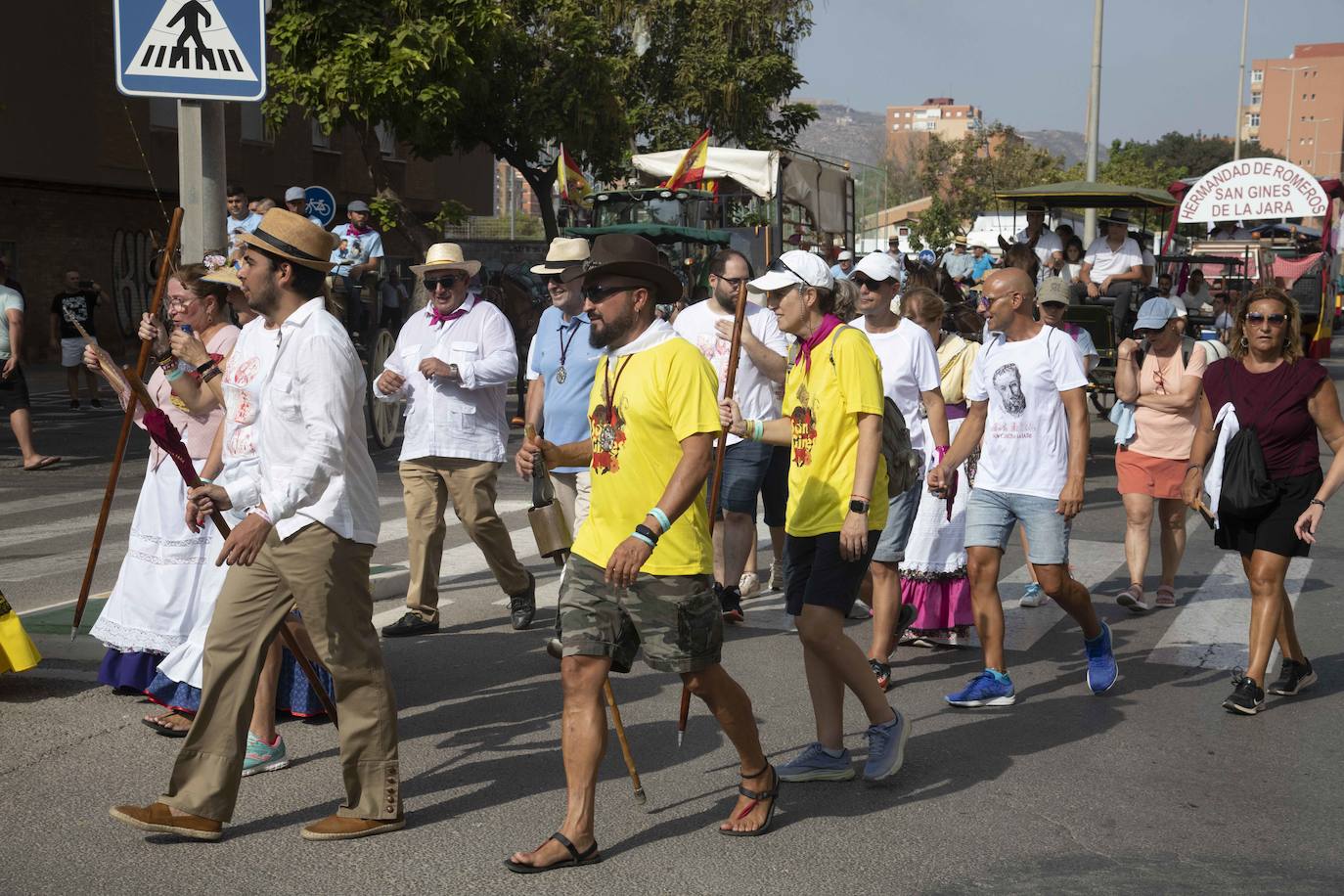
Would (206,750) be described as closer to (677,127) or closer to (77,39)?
(77,39)

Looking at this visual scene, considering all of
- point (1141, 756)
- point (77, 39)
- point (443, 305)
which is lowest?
point (1141, 756)

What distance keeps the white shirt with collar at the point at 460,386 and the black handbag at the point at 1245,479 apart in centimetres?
336

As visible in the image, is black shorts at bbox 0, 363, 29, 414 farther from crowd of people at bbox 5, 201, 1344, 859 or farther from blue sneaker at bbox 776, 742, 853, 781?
blue sneaker at bbox 776, 742, 853, 781

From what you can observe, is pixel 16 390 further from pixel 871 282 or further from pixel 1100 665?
pixel 1100 665

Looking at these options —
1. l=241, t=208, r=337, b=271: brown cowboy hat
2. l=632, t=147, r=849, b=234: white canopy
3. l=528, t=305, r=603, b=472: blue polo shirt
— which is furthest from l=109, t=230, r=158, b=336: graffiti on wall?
l=241, t=208, r=337, b=271: brown cowboy hat

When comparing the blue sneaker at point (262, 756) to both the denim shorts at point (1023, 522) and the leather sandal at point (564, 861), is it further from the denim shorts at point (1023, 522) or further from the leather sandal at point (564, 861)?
the denim shorts at point (1023, 522)

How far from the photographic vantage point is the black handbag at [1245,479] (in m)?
6.49

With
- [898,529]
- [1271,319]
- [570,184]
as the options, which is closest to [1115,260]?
[570,184]

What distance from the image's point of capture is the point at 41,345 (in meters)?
26.0

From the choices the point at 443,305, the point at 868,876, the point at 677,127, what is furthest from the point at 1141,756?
the point at 677,127

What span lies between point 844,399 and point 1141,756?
188 centimetres

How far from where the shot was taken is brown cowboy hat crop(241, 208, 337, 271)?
470 centimetres

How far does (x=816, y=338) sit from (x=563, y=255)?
3.29 m

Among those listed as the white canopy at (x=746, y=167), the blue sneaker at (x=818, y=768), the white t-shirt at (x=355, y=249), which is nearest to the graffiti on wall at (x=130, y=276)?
the white canopy at (x=746, y=167)
